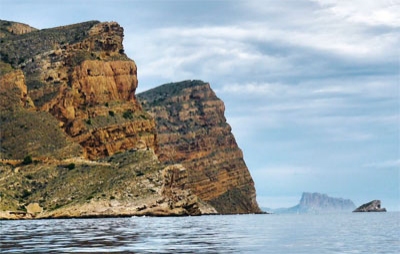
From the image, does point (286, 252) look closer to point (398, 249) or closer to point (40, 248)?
point (398, 249)

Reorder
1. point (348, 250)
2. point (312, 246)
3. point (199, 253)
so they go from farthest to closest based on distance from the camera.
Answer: point (312, 246) < point (348, 250) < point (199, 253)

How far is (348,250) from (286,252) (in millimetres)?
5318

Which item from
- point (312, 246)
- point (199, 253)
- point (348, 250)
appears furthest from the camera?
point (312, 246)

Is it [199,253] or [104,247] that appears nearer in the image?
[199,253]

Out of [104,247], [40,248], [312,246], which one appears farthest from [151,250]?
[312,246]

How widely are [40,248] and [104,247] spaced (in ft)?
16.2

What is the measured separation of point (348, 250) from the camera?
52281mm

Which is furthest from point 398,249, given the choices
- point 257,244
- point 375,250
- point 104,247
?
point 104,247

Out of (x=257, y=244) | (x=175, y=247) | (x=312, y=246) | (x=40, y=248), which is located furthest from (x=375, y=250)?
(x=40, y=248)

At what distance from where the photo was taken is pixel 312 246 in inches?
2249

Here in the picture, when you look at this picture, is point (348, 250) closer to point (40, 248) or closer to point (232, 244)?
point (232, 244)

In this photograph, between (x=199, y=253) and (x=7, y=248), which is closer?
(x=199, y=253)

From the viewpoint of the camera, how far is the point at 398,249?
52.9m

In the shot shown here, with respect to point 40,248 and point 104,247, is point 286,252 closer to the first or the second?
point 104,247
